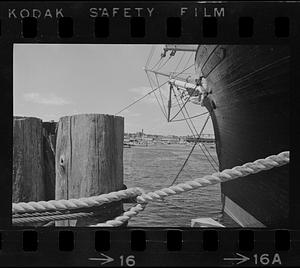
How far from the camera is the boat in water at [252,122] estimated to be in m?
2.88

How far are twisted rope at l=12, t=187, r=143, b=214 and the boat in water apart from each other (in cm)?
75

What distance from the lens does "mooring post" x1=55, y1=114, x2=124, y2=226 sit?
3.02 m

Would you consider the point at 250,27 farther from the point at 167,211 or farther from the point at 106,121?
the point at 167,211

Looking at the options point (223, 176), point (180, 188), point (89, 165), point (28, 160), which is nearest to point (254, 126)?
point (223, 176)

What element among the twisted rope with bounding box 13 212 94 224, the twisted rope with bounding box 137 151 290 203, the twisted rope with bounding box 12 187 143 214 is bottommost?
the twisted rope with bounding box 13 212 94 224

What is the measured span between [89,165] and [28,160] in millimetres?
502

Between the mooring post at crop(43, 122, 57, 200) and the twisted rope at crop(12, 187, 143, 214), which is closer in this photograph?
the twisted rope at crop(12, 187, 143, 214)

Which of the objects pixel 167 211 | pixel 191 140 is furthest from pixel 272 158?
pixel 167 211

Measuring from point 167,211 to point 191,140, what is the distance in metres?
0.61

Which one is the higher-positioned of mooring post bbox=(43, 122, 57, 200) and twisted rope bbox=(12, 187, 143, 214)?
mooring post bbox=(43, 122, 57, 200)

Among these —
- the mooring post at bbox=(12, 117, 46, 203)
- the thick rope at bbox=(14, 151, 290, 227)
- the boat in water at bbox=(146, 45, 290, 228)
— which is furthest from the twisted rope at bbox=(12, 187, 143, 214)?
the boat in water at bbox=(146, 45, 290, 228)

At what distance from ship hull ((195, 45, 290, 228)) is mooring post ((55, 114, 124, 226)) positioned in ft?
2.83

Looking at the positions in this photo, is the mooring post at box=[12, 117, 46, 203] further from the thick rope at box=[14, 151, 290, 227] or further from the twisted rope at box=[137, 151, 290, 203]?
the twisted rope at box=[137, 151, 290, 203]

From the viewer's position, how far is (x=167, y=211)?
2.92 m
